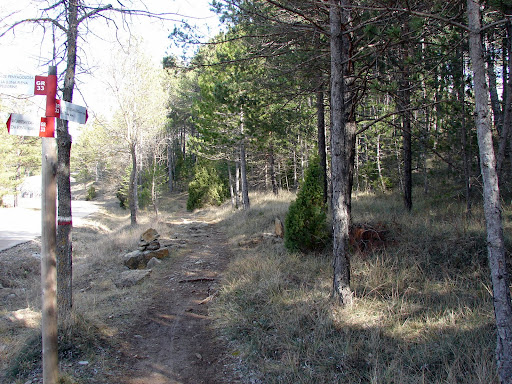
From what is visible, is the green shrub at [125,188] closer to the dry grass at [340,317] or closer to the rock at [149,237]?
the rock at [149,237]

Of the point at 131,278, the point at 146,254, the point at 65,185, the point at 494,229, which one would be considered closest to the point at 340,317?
the point at 494,229

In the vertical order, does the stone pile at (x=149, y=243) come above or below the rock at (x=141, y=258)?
above

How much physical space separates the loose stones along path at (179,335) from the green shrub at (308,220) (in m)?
2.08

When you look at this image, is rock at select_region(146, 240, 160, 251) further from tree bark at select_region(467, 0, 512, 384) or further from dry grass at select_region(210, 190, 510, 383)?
tree bark at select_region(467, 0, 512, 384)

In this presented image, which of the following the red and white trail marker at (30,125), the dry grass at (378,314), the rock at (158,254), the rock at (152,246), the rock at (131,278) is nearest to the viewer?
the red and white trail marker at (30,125)

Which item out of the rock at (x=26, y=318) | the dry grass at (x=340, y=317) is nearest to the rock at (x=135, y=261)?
Result: the dry grass at (x=340, y=317)

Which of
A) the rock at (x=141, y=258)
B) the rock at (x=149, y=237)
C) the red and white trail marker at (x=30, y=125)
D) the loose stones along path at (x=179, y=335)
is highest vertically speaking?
the red and white trail marker at (x=30, y=125)

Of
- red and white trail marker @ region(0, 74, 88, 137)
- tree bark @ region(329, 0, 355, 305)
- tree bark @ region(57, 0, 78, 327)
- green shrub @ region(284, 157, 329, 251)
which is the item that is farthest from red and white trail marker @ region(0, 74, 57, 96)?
green shrub @ region(284, 157, 329, 251)

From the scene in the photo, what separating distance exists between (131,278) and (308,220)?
170 inches

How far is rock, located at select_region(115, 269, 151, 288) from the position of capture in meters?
7.75

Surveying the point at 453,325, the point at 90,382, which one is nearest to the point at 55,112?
the point at 90,382

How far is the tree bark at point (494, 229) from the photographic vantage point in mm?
3203

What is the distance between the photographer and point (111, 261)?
1034cm

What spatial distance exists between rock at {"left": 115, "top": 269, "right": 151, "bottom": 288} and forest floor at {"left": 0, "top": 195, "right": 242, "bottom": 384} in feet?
0.45
